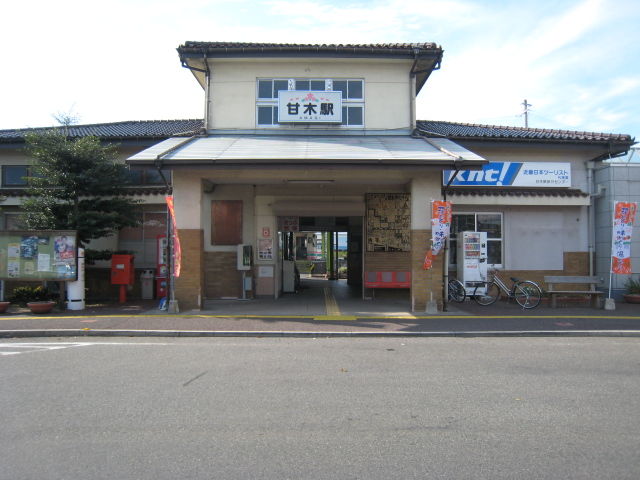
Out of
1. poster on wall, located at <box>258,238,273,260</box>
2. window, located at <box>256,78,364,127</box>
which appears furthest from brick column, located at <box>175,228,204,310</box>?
window, located at <box>256,78,364,127</box>

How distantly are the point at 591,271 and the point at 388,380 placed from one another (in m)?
11.9

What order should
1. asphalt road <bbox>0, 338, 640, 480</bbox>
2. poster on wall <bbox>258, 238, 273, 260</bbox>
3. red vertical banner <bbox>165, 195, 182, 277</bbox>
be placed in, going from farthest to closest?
poster on wall <bbox>258, 238, 273, 260</bbox>, red vertical banner <bbox>165, 195, 182, 277</bbox>, asphalt road <bbox>0, 338, 640, 480</bbox>

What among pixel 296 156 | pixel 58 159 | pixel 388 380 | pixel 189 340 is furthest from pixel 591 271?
pixel 58 159

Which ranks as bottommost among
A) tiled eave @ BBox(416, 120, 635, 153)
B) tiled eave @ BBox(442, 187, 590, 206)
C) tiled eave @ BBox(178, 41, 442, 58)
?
tiled eave @ BBox(442, 187, 590, 206)

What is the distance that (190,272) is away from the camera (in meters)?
12.0

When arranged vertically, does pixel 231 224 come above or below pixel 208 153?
below

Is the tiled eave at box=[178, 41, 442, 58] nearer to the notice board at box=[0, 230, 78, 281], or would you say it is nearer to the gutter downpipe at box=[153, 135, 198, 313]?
the gutter downpipe at box=[153, 135, 198, 313]

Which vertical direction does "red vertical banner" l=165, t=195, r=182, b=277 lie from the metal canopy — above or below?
below

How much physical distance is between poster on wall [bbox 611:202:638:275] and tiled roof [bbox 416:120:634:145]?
127 inches

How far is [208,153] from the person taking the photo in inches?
457

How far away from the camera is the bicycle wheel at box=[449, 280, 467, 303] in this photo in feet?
45.0

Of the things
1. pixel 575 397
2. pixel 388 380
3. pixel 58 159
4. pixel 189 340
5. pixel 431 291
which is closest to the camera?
pixel 575 397

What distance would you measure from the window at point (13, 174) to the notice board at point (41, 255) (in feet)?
15.3

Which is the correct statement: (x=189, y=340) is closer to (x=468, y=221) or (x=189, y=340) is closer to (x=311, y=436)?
(x=311, y=436)
